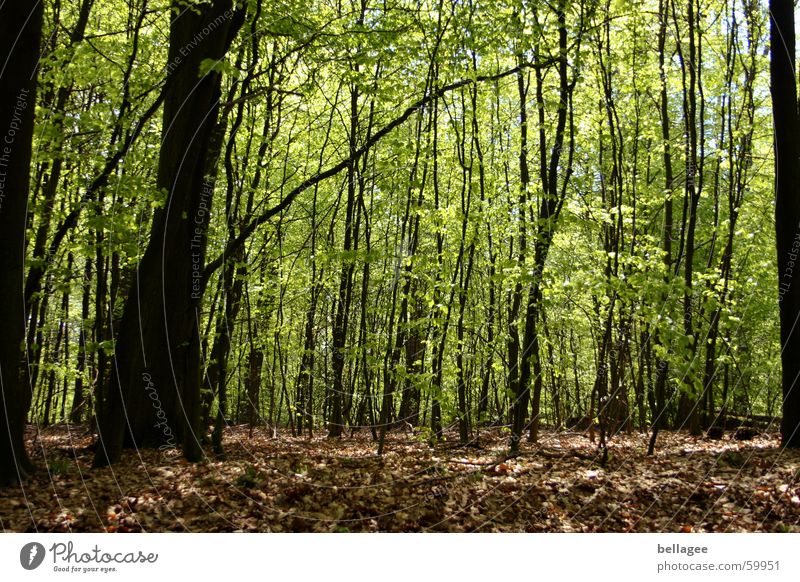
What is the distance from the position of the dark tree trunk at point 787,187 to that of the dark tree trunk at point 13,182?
1020 cm

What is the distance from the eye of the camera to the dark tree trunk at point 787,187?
29.3 feet

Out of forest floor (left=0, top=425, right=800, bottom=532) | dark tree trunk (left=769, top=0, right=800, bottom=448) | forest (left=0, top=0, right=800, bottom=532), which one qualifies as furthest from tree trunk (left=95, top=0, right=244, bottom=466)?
dark tree trunk (left=769, top=0, right=800, bottom=448)

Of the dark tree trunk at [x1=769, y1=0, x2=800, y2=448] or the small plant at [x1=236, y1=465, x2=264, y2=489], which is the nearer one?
the small plant at [x1=236, y1=465, x2=264, y2=489]

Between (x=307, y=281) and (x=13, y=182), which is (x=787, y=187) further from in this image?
(x=13, y=182)

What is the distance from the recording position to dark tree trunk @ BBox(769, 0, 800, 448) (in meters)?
8.95

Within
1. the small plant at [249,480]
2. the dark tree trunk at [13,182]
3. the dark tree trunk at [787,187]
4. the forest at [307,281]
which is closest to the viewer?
the forest at [307,281]

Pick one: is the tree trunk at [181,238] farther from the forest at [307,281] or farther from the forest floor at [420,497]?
the forest floor at [420,497]

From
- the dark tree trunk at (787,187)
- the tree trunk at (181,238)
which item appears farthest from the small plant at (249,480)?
the dark tree trunk at (787,187)

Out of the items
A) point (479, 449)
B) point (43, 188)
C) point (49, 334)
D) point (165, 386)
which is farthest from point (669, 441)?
point (49, 334)

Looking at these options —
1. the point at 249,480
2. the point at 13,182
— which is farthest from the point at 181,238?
the point at 249,480

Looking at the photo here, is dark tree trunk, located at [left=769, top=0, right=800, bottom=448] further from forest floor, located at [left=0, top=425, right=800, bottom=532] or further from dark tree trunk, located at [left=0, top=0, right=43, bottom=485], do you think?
dark tree trunk, located at [left=0, top=0, right=43, bottom=485]

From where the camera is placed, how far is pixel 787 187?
357 inches

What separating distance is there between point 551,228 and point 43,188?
10.1 m

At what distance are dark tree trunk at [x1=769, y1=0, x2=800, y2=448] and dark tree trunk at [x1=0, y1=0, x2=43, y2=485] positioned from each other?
10.2 meters
